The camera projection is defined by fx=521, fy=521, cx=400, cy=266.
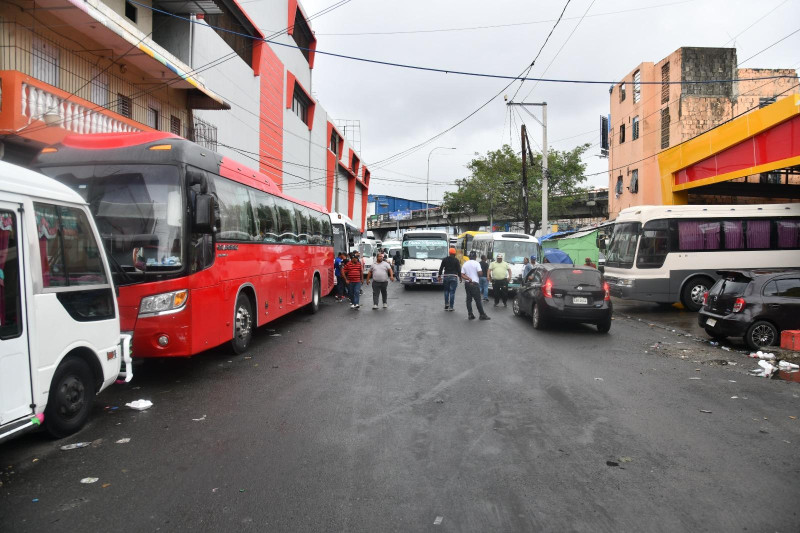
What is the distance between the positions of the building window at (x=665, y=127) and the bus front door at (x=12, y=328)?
1262 inches

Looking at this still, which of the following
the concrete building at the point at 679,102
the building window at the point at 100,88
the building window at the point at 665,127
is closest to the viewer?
the building window at the point at 100,88

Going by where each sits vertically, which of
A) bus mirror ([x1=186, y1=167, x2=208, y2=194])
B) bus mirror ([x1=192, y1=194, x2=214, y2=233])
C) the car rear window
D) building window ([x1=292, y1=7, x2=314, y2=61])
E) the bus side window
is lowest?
the car rear window

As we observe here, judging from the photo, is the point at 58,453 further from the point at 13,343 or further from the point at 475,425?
the point at 475,425

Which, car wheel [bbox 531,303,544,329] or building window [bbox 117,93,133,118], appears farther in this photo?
building window [bbox 117,93,133,118]

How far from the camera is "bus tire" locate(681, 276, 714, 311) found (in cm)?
1609

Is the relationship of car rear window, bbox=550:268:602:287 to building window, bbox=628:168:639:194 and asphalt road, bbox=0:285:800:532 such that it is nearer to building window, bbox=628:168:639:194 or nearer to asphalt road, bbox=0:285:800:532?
asphalt road, bbox=0:285:800:532

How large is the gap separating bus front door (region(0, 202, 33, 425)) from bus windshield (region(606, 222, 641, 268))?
15.9m

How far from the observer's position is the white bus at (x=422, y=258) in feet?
75.0

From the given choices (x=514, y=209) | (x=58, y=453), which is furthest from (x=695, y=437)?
(x=514, y=209)

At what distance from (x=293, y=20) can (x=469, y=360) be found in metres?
27.5

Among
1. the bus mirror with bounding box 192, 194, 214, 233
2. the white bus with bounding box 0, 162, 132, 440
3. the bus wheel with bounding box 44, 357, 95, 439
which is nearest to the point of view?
the white bus with bounding box 0, 162, 132, 440

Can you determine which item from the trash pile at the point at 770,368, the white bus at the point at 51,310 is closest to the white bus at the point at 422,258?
the trash pile at the point at 770,368

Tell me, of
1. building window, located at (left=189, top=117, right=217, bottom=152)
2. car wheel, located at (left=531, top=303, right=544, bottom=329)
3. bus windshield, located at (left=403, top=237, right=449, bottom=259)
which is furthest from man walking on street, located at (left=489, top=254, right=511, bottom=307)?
building window, located at (left=189, top=117, right=217, bottom=152)

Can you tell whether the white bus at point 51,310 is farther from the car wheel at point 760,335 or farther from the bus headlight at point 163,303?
the car wheel at point 760,335
